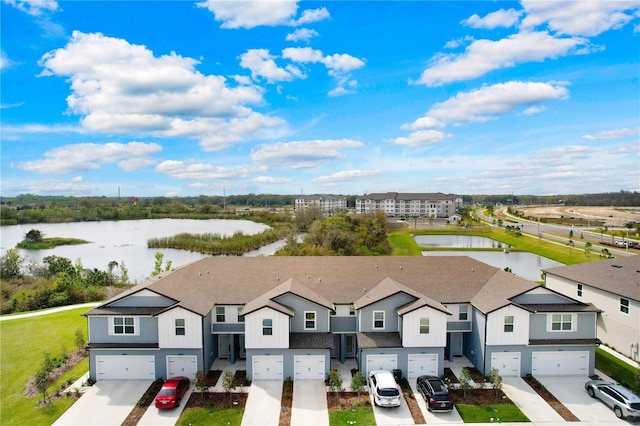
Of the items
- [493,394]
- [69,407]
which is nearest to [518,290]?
[493,394]

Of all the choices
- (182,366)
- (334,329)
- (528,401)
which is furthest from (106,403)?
(528,401)

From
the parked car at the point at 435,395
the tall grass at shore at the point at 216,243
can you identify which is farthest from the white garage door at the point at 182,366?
the tall grass at shore at the point at 216,243

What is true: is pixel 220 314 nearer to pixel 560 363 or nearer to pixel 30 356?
pixel 30 356

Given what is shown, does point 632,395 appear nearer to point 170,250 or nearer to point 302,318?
point 302,318

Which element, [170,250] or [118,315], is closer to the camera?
[118,315]

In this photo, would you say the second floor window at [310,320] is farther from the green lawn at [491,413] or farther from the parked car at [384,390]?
the green lawn at [491,413]

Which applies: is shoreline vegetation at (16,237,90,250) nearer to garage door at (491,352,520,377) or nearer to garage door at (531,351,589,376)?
garage door at (491,352,520,377)

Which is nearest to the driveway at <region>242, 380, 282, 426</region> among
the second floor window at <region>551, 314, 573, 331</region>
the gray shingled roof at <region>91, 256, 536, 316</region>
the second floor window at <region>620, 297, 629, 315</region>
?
the gray shingled roof at <region>91, 256, 536, 316</region>
